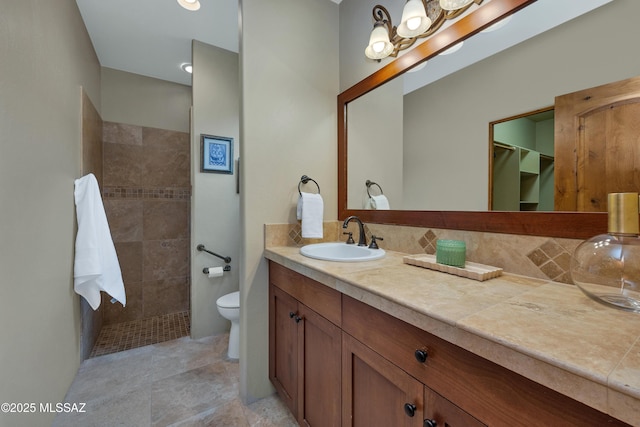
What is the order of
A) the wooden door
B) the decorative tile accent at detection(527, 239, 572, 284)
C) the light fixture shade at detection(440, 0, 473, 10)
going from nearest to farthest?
1. the wooden door
2. the decorative tile accent at detection(527, 239, 572, 284)
3. the light fixture shade at detection(440, 0, 473, 10)

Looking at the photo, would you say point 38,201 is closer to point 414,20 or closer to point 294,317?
point 294,317

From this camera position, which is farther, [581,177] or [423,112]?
[423,112]

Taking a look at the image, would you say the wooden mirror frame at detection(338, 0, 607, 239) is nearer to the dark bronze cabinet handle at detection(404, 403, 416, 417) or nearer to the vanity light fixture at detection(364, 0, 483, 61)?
the vanity light fixture at detection(364, 0, 483, 61)

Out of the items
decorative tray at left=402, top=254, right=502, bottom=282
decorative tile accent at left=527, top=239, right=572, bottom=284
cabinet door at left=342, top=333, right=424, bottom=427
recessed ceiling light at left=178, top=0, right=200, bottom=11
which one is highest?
recessed ceiling light at left=178, top=0, right=200, bottom=11

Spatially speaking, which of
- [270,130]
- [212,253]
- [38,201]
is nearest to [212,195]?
[212,253]

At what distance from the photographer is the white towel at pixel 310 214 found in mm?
1568

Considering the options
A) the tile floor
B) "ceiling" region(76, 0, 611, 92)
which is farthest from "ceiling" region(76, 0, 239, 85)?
the tile floor

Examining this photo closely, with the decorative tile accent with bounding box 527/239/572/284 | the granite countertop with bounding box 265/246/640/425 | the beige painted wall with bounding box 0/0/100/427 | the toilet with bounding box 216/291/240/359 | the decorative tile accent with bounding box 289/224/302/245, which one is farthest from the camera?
the toilet with bounding box 216/291/240/359

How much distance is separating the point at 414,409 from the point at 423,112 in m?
1.24

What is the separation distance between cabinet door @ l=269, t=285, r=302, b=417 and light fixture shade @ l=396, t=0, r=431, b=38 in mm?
1442

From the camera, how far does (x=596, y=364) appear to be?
1.34ft

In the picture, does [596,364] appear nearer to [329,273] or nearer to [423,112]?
[329,273]

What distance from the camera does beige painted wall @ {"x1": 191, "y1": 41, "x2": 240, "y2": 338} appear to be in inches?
88.5

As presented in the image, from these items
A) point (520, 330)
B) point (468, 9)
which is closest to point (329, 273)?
point (520, 330)
